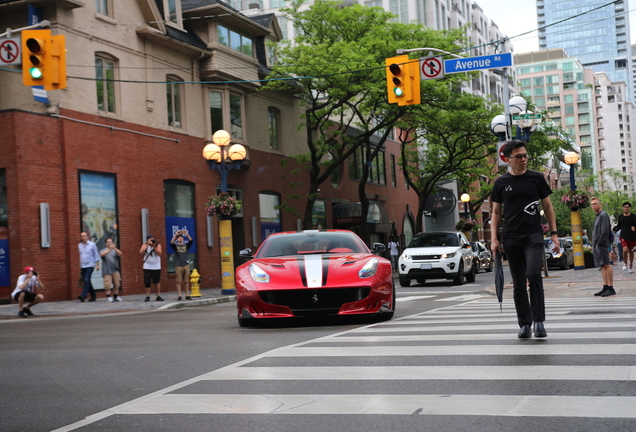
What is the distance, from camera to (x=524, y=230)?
25.1 ft

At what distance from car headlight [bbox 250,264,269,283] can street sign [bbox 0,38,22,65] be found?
8.66 m

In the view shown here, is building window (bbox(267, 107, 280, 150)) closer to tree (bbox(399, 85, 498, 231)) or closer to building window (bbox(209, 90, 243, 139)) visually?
building window (bbox(209, 90, 243, 139))

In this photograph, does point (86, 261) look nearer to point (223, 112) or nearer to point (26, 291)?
point (26, 291)

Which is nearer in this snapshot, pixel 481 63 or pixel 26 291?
pixel 26 291

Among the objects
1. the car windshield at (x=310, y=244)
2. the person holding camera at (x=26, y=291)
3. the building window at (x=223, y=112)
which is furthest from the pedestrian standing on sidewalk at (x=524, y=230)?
the building window at (x=223, y=112)

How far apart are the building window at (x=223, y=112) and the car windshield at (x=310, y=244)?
761 inches

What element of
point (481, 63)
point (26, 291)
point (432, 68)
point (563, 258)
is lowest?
point (563, 258)

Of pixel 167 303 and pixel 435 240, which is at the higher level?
pixel 435 240

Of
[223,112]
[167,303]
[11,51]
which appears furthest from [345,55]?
[11,51]

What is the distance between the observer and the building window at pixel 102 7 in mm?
25572

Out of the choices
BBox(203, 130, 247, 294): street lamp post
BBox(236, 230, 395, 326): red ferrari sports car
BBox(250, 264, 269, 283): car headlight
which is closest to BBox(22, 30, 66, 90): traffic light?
BBox(236, 230, 395, 326): red ferrari sports car

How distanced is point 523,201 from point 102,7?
21345 mm

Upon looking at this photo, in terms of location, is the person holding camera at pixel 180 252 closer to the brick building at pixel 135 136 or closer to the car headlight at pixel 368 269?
the brick building at pixel 135 136

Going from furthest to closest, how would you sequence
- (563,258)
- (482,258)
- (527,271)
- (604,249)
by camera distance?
(482,258) → (563,258) → (604,249) → (527,271)
